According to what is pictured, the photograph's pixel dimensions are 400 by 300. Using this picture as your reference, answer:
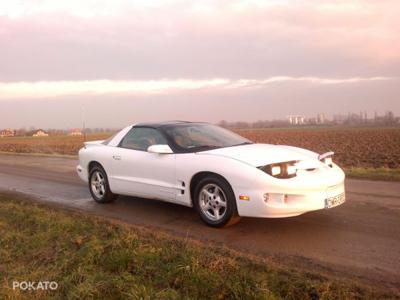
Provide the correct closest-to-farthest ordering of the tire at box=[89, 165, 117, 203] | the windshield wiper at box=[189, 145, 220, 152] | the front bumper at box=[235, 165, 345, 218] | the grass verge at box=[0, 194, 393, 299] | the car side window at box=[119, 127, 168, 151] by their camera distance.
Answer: the grass verge at box=[0, 194, 393, 299] → the front bumper at box=[235, 165, 345, 218] → the windshield wiper at box=[189, 145, 220, 152] → the car side window at box=[119, 127, 168, 151] → the tire at box=[89, 165, 117, 203]

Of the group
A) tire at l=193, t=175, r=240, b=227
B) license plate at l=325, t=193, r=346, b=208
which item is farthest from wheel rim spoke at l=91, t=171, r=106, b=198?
license plate at l=325, t=193, r=346, b=208

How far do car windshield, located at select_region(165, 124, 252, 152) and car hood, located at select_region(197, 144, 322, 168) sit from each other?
31cm

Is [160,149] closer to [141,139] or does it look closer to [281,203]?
[141,139]

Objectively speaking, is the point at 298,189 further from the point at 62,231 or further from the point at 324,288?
the point at 62,231

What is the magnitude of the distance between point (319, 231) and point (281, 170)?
932 millimetres

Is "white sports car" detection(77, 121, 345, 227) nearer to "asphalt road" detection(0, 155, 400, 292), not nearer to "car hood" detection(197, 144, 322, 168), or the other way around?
"car hood" detection(197, 144, 322, 168)

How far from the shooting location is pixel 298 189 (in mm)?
4848

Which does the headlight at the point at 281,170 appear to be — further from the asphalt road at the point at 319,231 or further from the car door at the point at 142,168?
the car door at the point at 142,168

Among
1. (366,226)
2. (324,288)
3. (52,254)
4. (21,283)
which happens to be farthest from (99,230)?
(366,226)

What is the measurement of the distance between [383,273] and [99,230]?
130 inches

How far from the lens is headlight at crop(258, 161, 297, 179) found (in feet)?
16.1

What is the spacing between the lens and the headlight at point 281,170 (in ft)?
16.1

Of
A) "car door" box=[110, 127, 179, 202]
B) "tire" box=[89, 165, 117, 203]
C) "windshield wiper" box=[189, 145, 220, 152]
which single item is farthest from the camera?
"tire" box=[89, 165, 117, 203]

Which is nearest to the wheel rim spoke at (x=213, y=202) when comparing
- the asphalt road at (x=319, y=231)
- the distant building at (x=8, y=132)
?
the asphalt road at (x=319, y=231)
